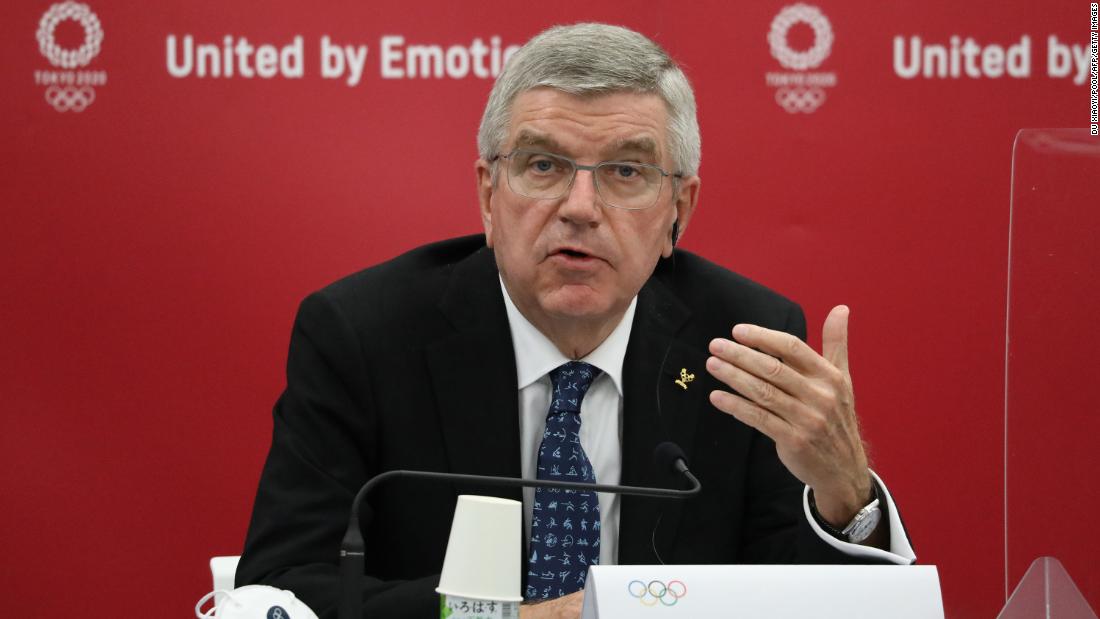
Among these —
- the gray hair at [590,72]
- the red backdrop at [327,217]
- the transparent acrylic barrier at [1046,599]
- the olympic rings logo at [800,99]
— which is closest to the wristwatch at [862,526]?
the transparent acrylic barrier at [1046,599]

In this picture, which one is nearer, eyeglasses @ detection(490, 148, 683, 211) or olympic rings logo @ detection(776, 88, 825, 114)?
eyeglasses @ detection(490, 148, 683, 211)

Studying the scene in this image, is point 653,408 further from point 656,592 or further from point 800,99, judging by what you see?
point 800,99

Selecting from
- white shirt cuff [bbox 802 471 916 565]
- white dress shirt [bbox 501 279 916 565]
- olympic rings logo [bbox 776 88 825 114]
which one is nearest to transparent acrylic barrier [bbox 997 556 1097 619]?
white shirt cuff [bbox 802 471 916 565]

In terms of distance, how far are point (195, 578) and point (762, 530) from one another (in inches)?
61.3

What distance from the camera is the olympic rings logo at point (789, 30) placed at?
3.12 metres

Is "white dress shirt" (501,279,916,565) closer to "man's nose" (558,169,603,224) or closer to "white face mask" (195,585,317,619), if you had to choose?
"man's nose" (558,169,603,224)

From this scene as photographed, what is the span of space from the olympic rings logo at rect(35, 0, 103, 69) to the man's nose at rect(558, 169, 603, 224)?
5.09 ft

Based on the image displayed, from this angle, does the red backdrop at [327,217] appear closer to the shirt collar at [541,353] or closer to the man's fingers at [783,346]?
the shirt collar at [541,353]

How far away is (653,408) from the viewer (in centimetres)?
220

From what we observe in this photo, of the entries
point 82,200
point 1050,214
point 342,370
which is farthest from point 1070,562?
point 82,200

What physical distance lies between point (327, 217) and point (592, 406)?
1171 mm

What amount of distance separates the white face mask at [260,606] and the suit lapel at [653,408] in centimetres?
82

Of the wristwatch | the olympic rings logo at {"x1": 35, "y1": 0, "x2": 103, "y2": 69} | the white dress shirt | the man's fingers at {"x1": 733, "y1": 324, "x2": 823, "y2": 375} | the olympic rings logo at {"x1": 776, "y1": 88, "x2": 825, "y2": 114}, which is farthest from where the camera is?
the olympic rings logo at {"x1": 776, "y1": 88, "x2": 825, "y2": 114}

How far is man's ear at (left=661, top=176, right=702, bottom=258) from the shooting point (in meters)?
2.27
